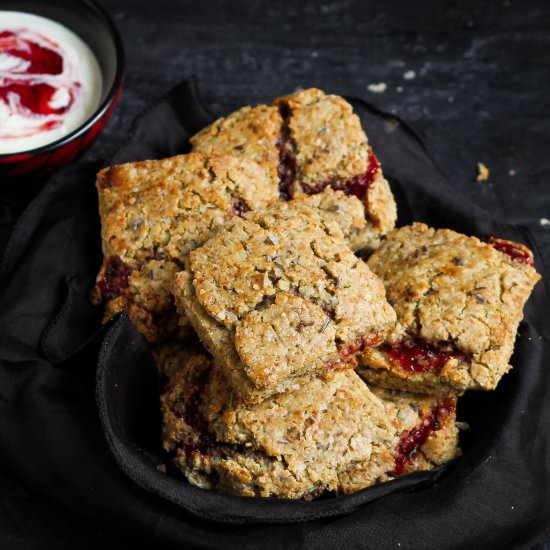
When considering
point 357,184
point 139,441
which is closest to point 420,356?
point 357,184

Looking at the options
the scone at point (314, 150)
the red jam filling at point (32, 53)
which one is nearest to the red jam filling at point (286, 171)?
the scone at point (314, 150)

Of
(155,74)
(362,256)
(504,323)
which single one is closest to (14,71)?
(155,74)

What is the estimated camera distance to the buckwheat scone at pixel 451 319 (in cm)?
224

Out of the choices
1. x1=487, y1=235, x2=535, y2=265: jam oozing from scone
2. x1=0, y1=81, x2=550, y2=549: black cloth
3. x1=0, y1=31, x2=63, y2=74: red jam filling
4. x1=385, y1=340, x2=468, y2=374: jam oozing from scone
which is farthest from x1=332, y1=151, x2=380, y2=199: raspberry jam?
x1=0, y1=31, x2=63, y2=74: red jam filling

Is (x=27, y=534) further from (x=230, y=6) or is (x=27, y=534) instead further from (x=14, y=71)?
(x=230, y=6)

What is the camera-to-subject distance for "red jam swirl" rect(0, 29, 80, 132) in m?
2.83

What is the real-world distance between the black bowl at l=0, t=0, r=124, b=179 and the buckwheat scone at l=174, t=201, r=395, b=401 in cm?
74

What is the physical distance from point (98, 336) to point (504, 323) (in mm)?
1078

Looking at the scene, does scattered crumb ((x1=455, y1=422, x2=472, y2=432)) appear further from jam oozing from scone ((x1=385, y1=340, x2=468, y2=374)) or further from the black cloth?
jam oozing from scone ((x1=385, y1=340, x2=468, y2=374))

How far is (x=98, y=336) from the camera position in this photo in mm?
2281

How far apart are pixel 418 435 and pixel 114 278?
957 mm

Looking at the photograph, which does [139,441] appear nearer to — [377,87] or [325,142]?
[325,142]

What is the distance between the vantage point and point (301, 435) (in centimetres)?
218

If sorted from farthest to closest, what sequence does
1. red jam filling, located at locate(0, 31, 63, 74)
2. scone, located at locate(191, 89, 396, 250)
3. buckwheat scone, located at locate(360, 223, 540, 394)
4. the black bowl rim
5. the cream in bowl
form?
red jam filling, located at locate(0, 31, 63, 74) < the cream in bowl < the black bowl rim < scone, located at locate(191, 89, 396, 250) < buckwheat scone, located at locate(360, 223, 540, 394)
